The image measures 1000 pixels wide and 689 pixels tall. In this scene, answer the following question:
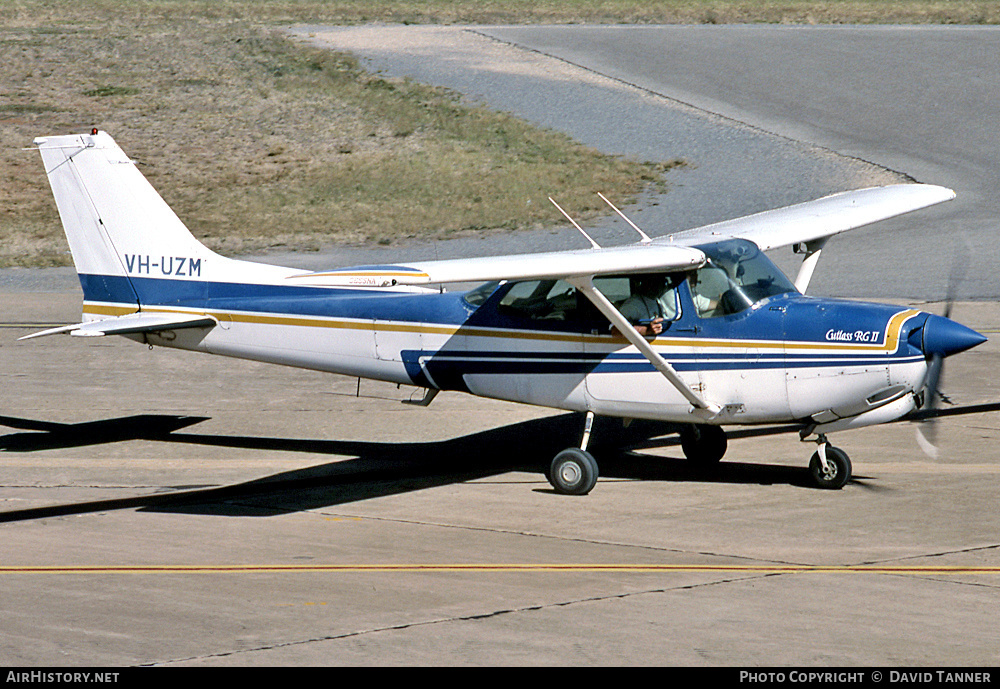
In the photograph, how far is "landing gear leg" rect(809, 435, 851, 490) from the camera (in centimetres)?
1177

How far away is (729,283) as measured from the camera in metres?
11.8

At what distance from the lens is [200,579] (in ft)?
30.2

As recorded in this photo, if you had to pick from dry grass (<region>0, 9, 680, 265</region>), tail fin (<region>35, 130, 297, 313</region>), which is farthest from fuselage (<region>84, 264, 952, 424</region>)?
dry grass (<region>0, 9, 680, 265</region>)

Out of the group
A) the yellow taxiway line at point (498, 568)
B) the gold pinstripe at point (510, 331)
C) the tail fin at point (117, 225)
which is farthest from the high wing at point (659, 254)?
the tail fin at point (117, 225)

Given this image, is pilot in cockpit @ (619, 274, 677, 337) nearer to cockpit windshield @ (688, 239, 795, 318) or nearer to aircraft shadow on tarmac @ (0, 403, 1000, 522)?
cockpit windshield @ (688, 239, 795, 318)

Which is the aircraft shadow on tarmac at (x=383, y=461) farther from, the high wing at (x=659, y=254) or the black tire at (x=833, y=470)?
the high wing at (x=659, y=254)

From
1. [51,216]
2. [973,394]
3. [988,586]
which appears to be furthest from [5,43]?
[988,586]

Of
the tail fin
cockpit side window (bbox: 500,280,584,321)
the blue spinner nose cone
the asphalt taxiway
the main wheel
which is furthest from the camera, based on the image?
the tail fin

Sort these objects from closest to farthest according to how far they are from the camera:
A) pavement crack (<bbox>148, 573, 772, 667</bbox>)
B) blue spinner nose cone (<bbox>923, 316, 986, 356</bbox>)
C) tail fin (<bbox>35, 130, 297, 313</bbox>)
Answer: pavement crack (<bbox>148, 573, 772, 667</bbox>), blue spinner nose cone (<bbox>923, 316, 986, 356</bbox>), tail fin (<bbox>35, 130, 297, 313</bbox>)

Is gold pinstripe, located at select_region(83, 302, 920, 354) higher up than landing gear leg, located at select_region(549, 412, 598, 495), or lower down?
higher up

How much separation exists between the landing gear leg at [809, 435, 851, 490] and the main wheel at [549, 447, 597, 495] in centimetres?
201

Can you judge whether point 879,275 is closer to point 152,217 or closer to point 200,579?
point 152,217

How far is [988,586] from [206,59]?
38.8 m

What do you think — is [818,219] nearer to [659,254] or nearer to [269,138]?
[659,254]
